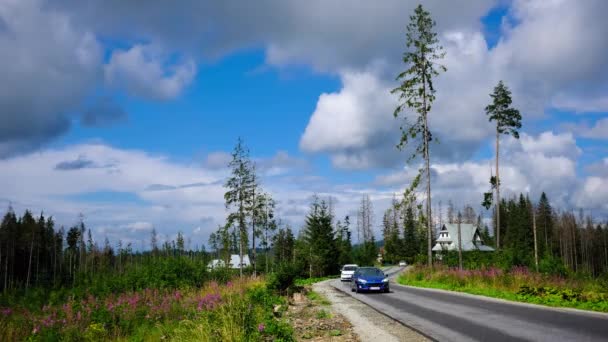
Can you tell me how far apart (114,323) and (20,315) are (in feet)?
10.2

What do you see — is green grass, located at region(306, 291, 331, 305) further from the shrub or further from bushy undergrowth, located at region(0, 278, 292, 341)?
bushy undergrowth, located at region(0, 278, 292, 341)

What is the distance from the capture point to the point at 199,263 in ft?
75.6

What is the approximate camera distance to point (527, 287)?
18078 mm

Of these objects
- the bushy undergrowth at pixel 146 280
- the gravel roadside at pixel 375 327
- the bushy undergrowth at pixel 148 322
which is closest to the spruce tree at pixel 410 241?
the bushy undergrowth at pixel 146 280

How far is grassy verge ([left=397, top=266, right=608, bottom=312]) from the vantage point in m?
14.8

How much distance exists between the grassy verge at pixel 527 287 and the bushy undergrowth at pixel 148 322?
9.87 m

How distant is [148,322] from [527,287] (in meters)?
14.6

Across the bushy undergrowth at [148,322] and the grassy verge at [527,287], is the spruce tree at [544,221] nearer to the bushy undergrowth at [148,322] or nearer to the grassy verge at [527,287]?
the grassy verge at [527,287]

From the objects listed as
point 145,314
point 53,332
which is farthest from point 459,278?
point 53,332

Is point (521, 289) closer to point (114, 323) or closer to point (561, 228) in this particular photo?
point (114, 323)

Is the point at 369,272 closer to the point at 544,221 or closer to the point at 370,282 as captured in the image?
the point at 370,282

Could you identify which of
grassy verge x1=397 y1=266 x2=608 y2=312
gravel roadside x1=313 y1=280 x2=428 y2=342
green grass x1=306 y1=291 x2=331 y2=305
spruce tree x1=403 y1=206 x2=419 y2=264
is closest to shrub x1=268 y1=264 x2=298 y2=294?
green grass x1=306 y1=291 x2=331 y2=305

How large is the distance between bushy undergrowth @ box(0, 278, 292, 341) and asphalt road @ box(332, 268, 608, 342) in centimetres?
396

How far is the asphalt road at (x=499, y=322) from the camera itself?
9266mm
